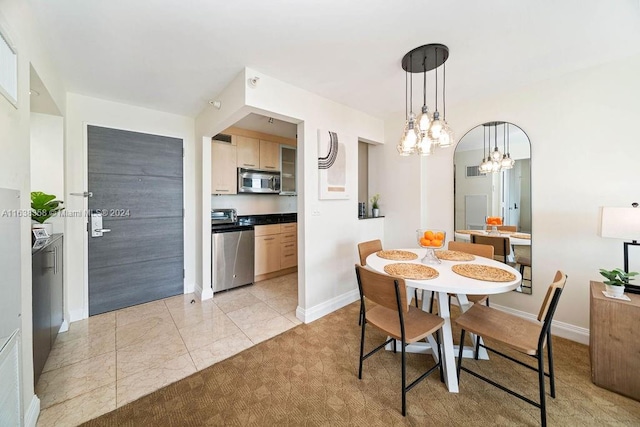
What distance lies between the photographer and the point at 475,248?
2.43m

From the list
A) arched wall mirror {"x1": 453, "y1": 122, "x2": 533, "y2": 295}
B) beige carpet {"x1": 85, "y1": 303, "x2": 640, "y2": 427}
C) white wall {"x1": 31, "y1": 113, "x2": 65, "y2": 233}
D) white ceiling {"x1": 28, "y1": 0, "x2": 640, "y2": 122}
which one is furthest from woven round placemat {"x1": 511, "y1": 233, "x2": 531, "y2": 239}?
white wall {"x1": 31, "y1": 113, "x2": 65, "y2": 233}

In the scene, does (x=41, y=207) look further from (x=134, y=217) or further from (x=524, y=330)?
(x=524, y=330)

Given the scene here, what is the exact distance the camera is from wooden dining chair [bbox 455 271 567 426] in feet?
4.29

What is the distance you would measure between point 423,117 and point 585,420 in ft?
7.02

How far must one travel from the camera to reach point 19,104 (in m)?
1.30

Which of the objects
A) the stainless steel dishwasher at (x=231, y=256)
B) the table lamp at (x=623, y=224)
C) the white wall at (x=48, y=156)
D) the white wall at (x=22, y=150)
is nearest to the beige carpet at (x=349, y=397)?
the white wall at (x=22, y=150)

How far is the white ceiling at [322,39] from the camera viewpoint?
1.50 meters

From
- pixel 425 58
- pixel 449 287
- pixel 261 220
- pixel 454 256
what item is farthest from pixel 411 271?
pixel 261 220

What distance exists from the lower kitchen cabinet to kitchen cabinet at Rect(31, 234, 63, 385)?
2.14m

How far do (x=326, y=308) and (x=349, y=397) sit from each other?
1.20m

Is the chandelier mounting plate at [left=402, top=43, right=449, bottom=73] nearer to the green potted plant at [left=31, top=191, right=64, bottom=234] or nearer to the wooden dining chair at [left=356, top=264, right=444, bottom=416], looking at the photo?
the wooden dining chair at [left=356, top=264, right=444, bottom=416]

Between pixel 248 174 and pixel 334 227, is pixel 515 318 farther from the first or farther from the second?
pixel 248 174

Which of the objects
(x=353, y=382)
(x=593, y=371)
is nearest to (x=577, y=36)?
(x=593, y=371)

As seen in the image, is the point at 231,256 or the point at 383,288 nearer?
the point at 383,288
